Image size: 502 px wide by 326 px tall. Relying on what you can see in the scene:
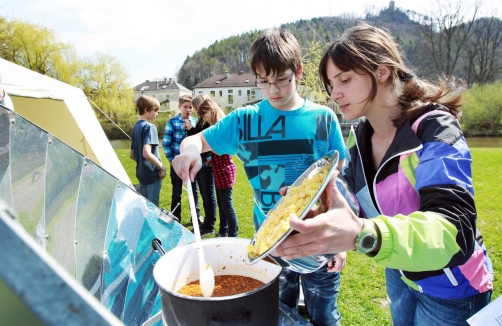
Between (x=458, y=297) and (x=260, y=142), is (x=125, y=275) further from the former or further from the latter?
(x=458, y=297)

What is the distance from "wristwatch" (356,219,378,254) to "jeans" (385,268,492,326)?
30.0 inches

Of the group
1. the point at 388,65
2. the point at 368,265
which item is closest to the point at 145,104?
the point at 368,265

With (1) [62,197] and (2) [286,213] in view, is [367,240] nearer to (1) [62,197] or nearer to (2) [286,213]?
(2) [286,213]

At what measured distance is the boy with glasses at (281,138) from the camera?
6.61 ft

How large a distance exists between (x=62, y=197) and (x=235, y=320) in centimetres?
102

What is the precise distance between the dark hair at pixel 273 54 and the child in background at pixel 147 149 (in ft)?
10.5

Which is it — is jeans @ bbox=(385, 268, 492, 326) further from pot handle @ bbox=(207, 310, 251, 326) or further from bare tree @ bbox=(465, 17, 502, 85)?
bare tree @ bbox=(465, 17, 502, 85)

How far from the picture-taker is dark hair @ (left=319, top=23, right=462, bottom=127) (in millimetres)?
1406

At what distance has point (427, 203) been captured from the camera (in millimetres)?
1026

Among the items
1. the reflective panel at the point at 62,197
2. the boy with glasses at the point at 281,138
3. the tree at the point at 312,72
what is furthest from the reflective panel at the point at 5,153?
the tree at the point at 312,72

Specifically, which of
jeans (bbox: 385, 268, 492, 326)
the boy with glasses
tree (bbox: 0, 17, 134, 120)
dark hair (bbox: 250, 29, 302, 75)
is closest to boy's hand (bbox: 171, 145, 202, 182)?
the boy with glasses

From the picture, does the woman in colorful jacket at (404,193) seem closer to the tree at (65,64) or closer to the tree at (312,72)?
the tree at (312,72)

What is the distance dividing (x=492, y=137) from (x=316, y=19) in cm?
8798

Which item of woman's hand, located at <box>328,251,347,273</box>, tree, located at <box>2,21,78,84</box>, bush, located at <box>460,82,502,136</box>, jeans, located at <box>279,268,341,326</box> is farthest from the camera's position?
bush, located at <box>460,82,502,136</box>
